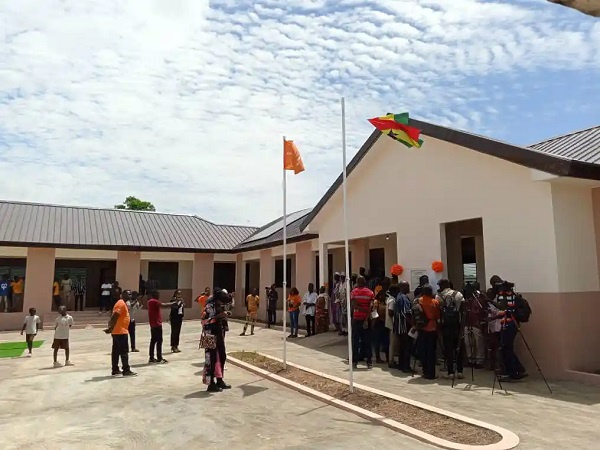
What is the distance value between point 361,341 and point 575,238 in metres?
4.56

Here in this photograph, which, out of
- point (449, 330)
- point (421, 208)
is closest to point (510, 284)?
point (449, 330)

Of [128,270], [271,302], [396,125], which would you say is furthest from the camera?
[128,270]

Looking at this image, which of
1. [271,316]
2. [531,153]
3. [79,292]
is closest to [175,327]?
[271,316]

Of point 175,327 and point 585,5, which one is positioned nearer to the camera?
point 585,5

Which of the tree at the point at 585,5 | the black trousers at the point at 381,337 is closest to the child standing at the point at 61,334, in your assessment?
the black trousers at the point at 381,337

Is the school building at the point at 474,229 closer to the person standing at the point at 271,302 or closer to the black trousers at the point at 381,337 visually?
the person standing at the point at 271,302

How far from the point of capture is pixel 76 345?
49.1ft

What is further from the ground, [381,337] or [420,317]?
[420,317]

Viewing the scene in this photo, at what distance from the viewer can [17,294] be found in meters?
21.3

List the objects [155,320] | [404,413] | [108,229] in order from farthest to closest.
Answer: [108,229], [155,320], [404,413]

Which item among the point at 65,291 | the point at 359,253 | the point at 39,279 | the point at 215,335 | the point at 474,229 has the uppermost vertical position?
the point at 474,229

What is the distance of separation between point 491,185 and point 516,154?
1110 mm

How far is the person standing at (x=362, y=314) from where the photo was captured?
9.42m

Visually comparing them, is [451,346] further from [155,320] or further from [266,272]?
[266,272]
